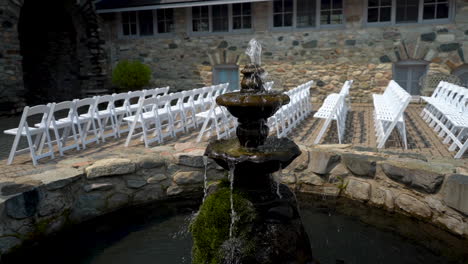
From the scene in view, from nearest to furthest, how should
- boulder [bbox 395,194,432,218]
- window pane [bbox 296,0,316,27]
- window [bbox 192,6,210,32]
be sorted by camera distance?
boulder [bbox 395,194,432,218]
window pane [bbox 296,0,316,27]
window [bbox 192,6,210,32]

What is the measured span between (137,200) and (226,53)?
7068 millimetres

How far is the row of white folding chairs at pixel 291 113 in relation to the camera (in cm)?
636

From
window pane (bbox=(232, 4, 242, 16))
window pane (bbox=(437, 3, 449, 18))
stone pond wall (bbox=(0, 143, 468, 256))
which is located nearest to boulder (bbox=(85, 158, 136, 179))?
stone pond wall (bbox=(0, 143, 468, 256))

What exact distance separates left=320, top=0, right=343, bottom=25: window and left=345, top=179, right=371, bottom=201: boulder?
21.6 feet

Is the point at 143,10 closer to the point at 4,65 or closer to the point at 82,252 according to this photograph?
the point at 4,65

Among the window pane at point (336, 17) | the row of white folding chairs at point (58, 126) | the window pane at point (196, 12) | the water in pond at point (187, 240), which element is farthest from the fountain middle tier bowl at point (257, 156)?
the window pane at point (196, 12)

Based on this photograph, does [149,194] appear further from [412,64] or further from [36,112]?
[412,64]

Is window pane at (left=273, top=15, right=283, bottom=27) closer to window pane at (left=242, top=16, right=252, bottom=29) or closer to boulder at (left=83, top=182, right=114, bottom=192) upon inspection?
window pane at (left=242, top=16, right=252, bottom=29)

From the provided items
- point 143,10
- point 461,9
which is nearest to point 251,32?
point 143,10

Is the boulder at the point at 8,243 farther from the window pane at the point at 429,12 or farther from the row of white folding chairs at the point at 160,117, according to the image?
the window pane at the point at 429,12

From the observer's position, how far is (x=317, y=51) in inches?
410

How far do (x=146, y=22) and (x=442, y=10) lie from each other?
7946 millimetres

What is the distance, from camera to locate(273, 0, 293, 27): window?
10.6 m

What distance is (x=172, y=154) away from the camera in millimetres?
4984
